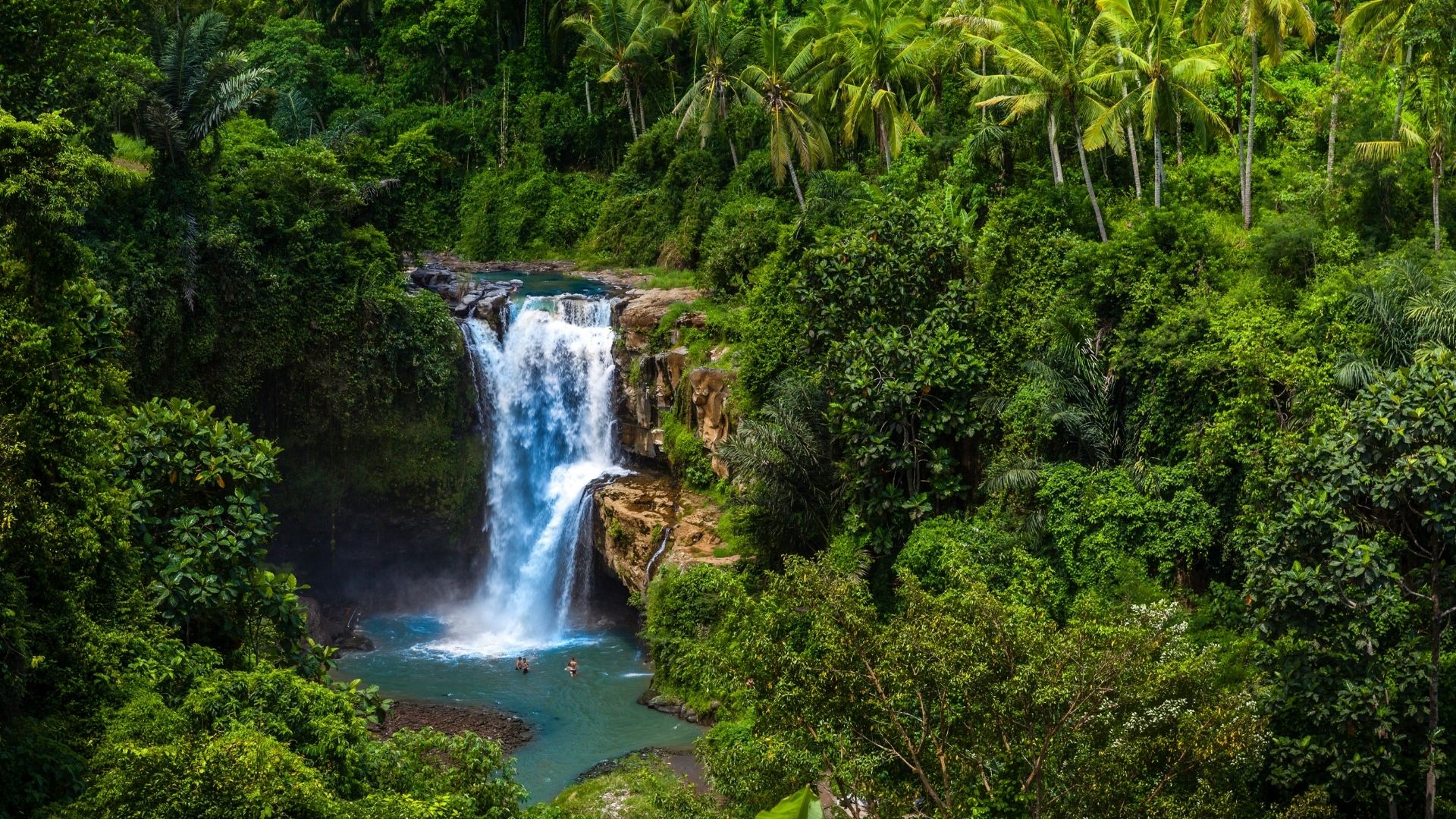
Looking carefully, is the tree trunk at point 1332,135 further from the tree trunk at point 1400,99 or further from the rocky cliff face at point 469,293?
the rocky cliff face at point 469,293

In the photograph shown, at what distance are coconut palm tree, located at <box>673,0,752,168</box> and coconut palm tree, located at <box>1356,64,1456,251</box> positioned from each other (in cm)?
2059

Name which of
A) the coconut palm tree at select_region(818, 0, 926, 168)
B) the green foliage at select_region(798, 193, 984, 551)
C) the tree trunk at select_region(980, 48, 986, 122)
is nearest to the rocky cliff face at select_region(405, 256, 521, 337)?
the coconut palm tree at select_region(818, 0, 926, 168)

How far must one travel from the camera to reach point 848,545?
25750mm

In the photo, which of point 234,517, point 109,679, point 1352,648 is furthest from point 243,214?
point 1352,648

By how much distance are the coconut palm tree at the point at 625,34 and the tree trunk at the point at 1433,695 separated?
3365 centimetres

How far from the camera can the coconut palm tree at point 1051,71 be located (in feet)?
86.0

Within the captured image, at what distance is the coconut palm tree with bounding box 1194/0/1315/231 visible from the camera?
23.9 meters

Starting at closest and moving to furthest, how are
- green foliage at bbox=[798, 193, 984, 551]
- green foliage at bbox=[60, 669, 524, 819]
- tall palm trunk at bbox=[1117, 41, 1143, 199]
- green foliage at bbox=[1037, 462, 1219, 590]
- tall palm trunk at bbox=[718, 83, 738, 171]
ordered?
green foliage at bbox=[60, 669, 524, 819] → green foliage at bbox=[1037, 462, 1219, 590] → green foliage at bbox=[798, 193, 984, 551] → tall palm trunk at bbox=[1117, 41, 1143, 199] → tall palm trunk at bbox=[718, 83, 738, 171]

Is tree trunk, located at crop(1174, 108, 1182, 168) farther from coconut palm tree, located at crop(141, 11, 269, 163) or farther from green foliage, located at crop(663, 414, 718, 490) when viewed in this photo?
coconut palm tree, located at crop(141, 11, 269, 163)

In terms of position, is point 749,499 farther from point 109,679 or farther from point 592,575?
point 109,679

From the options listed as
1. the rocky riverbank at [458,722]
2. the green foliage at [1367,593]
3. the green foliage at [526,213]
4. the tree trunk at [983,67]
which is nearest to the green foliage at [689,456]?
the rocky riverbank at [458,722]

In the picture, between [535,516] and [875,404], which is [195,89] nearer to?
[535,516]

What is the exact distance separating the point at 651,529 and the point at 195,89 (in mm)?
14038

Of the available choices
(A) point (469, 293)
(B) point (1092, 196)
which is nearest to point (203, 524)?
(B) point (1092, 196)
